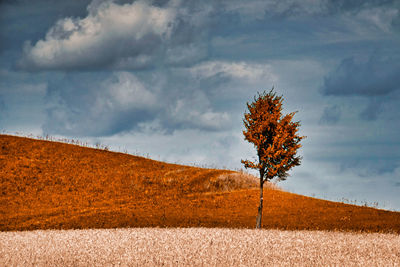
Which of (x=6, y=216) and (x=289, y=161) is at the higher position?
(x=289, y=161)

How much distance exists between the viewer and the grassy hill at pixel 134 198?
25.9m

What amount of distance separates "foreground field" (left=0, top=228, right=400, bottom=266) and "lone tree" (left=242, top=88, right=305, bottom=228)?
5589 millimetres

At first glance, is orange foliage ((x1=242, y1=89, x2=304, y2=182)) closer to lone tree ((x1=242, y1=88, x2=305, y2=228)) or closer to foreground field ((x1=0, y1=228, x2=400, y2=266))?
lone tree ((x1=242, y1=88, x2=305, y2=228))

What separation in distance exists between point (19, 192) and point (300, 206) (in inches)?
969

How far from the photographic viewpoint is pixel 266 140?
23344 millimetres

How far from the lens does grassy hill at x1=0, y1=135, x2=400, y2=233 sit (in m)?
25.9

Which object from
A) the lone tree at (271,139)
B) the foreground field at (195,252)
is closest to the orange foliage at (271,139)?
the lone tree at (271,139)

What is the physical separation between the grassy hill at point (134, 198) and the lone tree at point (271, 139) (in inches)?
172

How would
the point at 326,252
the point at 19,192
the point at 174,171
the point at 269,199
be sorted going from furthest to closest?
the point at 174,171
the point at 19,192
the point at 269,199
the point at 326,252

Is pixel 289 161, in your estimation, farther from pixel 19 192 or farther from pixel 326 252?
pixel 19 192

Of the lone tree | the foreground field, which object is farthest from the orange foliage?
the foreground field

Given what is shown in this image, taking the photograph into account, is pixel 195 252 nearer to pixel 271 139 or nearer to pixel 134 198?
pixel 271 139

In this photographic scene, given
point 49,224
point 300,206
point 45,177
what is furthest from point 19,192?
point 300,206

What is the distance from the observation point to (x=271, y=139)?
76.5 ft
